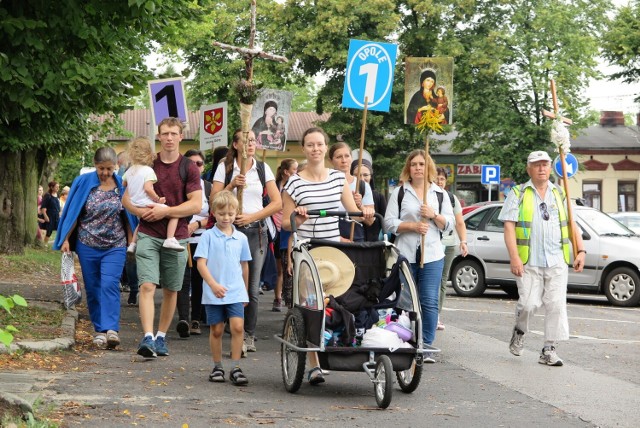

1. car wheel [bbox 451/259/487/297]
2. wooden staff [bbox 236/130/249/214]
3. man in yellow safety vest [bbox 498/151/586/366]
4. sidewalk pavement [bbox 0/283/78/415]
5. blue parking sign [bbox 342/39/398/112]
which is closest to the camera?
sidewalk pavement [bbox 0/283/78/415]

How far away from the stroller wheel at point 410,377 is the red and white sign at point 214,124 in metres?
11.5

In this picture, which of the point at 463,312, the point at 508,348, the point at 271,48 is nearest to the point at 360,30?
the point at 271,48

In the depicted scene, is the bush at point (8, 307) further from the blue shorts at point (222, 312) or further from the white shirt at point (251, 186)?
the white shirt at point (251, 186)

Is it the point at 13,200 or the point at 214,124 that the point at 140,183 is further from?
the point at 13,200

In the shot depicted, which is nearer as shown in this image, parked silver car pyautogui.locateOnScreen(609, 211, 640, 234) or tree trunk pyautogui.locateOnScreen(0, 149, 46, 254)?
tree trunk pyautogui.locateOnScreen(0, 149, 46, 254)

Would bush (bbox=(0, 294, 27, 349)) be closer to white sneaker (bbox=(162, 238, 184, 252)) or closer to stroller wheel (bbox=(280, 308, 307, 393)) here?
stroller wheel (bbox=(280, 308, 307, 393))

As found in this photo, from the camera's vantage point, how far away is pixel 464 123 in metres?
49.3

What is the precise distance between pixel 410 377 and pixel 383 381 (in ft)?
2.15

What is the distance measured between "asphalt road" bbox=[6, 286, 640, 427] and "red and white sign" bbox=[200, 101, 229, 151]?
799cm

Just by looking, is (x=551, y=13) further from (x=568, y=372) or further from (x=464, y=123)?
(x=568, y=372)

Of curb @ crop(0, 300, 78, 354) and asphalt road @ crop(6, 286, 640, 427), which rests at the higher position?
curb @ crop(0, 300, 78, 354)

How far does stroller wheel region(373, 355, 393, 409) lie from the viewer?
303 inches

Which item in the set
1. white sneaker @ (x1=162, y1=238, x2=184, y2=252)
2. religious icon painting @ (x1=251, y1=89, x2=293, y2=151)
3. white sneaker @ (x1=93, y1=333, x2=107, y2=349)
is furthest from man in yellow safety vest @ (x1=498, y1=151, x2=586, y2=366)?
religious icon painting @ (x1=251, y1=89, x2=293, y2=151)

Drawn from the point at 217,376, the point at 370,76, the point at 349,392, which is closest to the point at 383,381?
the point at 349,392
